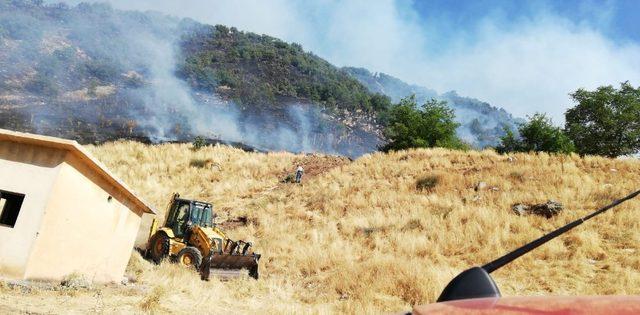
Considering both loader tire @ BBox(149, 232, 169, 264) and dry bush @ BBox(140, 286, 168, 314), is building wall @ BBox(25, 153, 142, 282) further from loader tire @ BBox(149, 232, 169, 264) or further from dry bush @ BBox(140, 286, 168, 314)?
dry bush @ BBox(140, 286, 168, 314)

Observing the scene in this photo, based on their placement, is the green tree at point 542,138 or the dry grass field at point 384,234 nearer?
the dry grass field at point 384,234

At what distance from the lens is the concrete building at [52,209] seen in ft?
30.4

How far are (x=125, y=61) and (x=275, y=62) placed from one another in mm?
36544

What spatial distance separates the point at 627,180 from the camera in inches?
765

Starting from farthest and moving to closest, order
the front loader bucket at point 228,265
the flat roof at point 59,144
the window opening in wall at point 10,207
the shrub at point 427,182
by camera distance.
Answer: the shrub at point 427,182 < the front loader bucket at point 228,265 < the window opening in wall at point 10,207 < the flat roof at point 59,144

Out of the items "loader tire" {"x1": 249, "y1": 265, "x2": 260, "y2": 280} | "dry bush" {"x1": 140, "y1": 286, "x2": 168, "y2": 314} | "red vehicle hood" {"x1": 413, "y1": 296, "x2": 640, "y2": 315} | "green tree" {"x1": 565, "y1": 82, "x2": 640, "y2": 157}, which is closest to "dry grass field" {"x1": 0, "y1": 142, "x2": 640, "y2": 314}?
"dry bush" {"x1": 140, "y1": 286, "x2": 168, "y2": 314}

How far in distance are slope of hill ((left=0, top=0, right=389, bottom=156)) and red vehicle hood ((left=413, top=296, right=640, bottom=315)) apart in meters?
50.3

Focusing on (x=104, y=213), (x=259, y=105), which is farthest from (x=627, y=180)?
(x=259, y=105)

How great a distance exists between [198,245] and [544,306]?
13993 mm

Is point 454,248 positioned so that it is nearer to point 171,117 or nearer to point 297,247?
point 297,247

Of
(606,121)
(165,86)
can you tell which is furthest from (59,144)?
(165,86)

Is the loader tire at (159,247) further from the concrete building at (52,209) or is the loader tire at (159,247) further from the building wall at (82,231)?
the concrete building at (52,209)

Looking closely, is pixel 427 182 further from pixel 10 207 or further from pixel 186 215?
pixel 10 207

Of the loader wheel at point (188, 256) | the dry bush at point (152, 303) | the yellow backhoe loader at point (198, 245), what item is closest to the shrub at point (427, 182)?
the yellow backhoe loader at point (198, 245)
